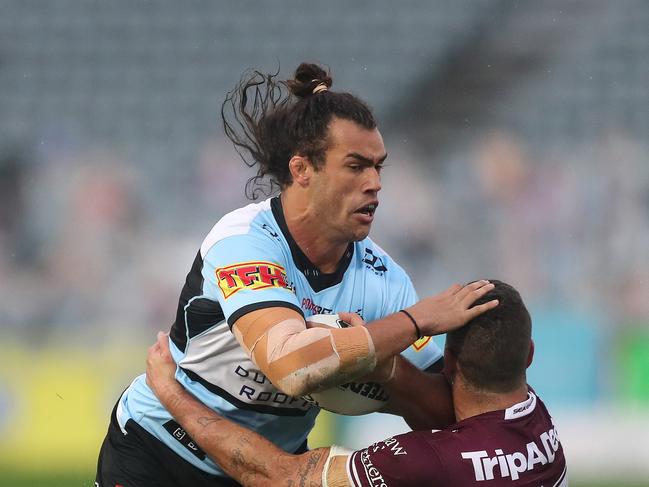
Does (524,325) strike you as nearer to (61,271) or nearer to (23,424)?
(23,424)

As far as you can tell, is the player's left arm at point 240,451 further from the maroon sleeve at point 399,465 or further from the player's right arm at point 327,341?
the player's right arm at point 327,341

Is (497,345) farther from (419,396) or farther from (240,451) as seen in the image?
(240,451)

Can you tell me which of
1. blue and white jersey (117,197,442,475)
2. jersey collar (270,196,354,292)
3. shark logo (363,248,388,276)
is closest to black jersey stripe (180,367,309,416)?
blue and white jersey (117,197,442,475)

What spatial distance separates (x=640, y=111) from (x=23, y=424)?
7.34m

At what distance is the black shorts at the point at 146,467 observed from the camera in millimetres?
4023

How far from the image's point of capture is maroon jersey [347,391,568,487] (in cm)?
338

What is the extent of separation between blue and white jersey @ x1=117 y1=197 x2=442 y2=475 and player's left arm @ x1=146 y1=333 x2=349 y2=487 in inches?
3.2

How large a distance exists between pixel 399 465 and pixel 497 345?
0.50 m

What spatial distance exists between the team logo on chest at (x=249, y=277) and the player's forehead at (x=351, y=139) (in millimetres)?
525

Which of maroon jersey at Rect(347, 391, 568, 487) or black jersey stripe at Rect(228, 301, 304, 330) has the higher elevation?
black jersey stripe at Rect(228, 301, 304, 330)

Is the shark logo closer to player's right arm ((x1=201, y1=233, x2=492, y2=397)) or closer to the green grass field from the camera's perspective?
player's right arm ((x1=201, y1=233, x2=492, y2=397))

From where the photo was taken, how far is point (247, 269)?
357 cm

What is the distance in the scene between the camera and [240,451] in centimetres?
366

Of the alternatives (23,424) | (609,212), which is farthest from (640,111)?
(23,424)
